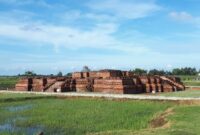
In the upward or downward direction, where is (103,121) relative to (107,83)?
downward

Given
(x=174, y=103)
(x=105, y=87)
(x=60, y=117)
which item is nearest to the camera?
(x=60, y=117)

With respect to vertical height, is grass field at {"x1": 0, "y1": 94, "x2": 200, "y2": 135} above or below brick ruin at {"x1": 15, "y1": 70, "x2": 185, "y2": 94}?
below

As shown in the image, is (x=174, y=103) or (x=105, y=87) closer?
(x=174, y=103)

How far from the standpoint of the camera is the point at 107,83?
2253 inches

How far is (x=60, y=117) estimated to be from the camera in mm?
29484

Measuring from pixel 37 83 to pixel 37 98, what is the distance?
18902 millimetres

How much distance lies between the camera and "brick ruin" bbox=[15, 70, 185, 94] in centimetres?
5628

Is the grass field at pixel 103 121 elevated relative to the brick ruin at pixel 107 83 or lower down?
lower down

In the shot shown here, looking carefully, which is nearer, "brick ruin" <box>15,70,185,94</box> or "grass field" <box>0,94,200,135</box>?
"grass field" <box>0,94,200,135</box>

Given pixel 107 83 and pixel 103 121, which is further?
pixel 107 83

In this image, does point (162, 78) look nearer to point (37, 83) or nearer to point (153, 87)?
point (153, 87)

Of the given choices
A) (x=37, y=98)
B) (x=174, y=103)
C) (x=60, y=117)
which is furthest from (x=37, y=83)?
(x=60, y=117)

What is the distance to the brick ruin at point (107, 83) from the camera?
5628 cm

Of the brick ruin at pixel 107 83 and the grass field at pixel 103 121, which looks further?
the brick ruin at pixel 107 83
